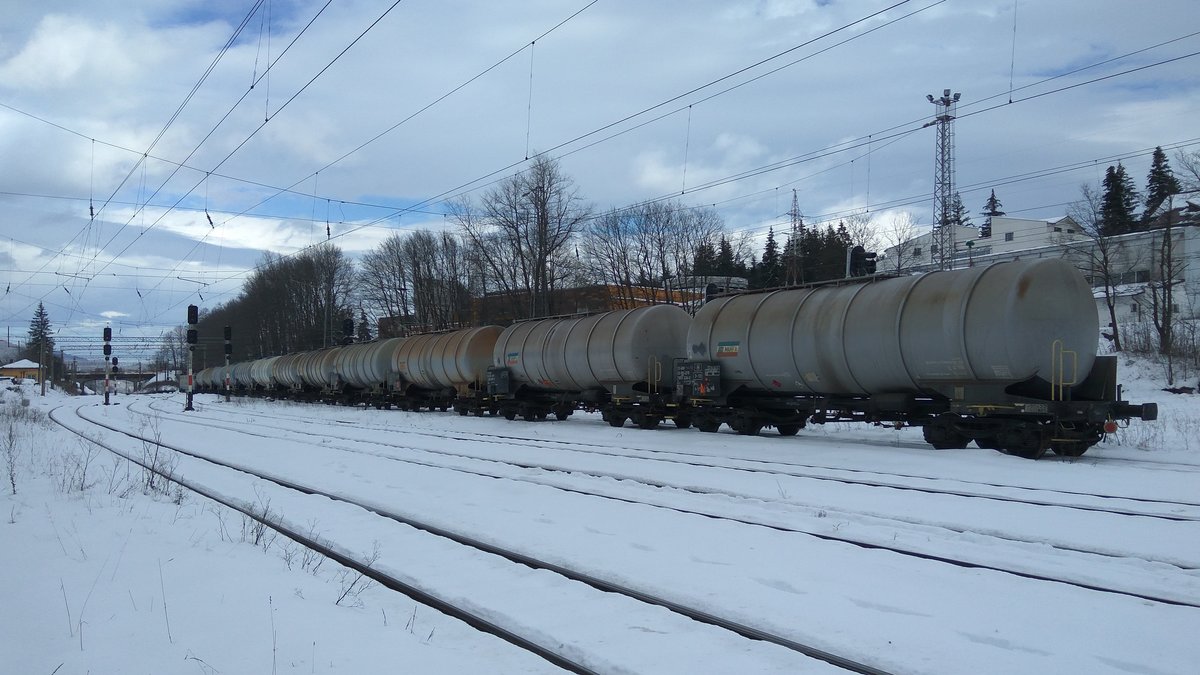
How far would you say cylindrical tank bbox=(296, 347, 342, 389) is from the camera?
46.2 meters

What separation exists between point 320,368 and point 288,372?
324 inches

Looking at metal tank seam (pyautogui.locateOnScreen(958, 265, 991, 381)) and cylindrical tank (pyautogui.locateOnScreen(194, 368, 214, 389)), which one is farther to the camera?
cylindrical tank (pyautogui.locateOnScreen(194, 368, 214, 389))

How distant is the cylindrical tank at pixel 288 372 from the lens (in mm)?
53031

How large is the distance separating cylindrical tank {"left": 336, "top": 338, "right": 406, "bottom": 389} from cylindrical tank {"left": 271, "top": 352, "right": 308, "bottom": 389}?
30.8ft

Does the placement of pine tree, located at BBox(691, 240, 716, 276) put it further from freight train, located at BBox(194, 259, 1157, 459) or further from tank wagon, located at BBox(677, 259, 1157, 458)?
tank wagon, located at BBox(677, 259, 1157, 458)

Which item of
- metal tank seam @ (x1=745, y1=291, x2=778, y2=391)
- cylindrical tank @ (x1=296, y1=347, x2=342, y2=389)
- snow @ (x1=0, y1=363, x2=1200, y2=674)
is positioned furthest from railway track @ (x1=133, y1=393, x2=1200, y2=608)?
cylindrical tank @ (x1=296, y1=347, x2=342, y2=389)

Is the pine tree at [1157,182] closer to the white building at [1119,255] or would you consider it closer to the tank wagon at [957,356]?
the white building at [1119,255]

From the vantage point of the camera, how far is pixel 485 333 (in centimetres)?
3184

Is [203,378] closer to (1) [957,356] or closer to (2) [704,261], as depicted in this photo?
(2) [704,261]

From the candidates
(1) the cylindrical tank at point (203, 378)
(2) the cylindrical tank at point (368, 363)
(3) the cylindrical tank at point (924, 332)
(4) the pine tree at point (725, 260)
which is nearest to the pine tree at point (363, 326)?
(1) the cylindrical tank at point (203, 378)

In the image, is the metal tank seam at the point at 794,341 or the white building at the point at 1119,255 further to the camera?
the white building at the point at 1119,255

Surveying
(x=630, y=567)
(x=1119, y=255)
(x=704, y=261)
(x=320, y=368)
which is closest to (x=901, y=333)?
(x=630, y=567)

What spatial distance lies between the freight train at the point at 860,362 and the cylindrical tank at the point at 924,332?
0.03 m

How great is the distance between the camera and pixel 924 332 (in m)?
15.6
